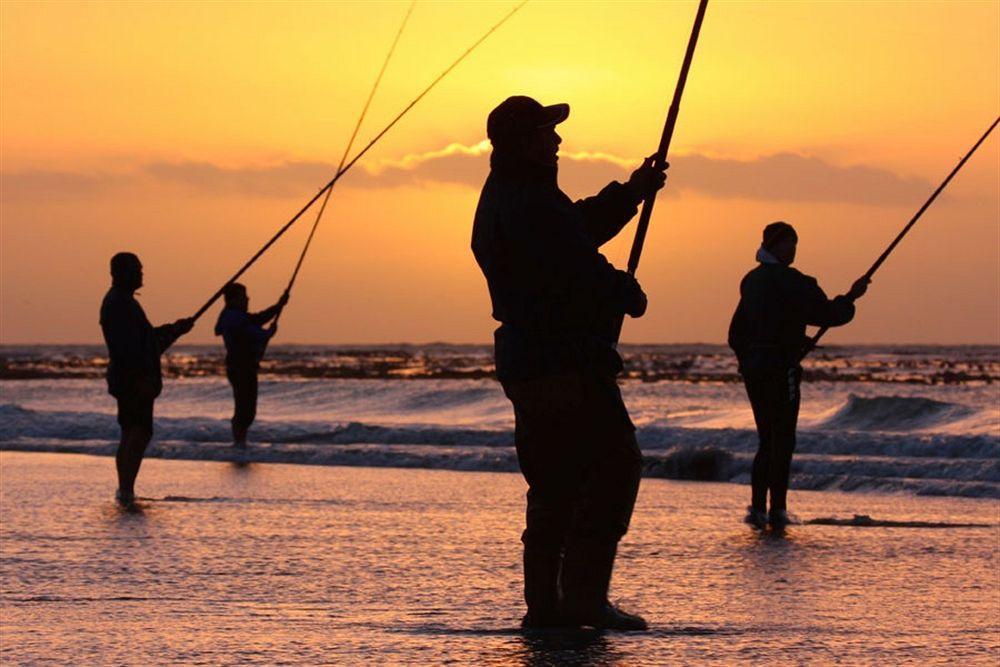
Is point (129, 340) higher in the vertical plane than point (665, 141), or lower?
lower

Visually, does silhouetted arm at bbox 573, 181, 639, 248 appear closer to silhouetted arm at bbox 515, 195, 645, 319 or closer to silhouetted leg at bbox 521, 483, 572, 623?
silhouetted arm at bbox 515, 195, 645, 319

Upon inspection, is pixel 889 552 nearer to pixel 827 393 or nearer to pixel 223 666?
pixel 223 666

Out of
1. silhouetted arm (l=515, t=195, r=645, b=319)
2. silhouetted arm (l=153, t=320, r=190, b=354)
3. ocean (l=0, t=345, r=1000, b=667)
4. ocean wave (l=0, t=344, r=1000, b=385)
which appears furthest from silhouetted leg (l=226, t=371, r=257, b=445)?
ocean wave (l=0, t=344, r=1000, b=385)

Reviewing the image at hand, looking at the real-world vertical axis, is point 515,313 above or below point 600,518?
above

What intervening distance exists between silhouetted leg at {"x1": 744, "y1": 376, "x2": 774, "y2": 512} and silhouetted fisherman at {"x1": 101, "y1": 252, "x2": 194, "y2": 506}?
3.35 meters

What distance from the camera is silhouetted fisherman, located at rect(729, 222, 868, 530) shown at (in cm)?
938

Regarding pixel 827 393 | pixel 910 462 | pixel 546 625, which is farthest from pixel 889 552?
pixel 827 393

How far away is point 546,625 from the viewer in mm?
5449

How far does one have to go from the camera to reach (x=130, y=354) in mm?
10766

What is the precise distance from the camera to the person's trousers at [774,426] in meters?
9.46

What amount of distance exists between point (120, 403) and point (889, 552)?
5017 mm

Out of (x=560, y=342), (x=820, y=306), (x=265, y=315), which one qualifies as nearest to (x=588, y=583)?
(x=560, y=342)

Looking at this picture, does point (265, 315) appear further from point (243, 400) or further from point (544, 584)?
point (544, 584)

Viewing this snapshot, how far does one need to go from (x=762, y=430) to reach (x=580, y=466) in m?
4.47
